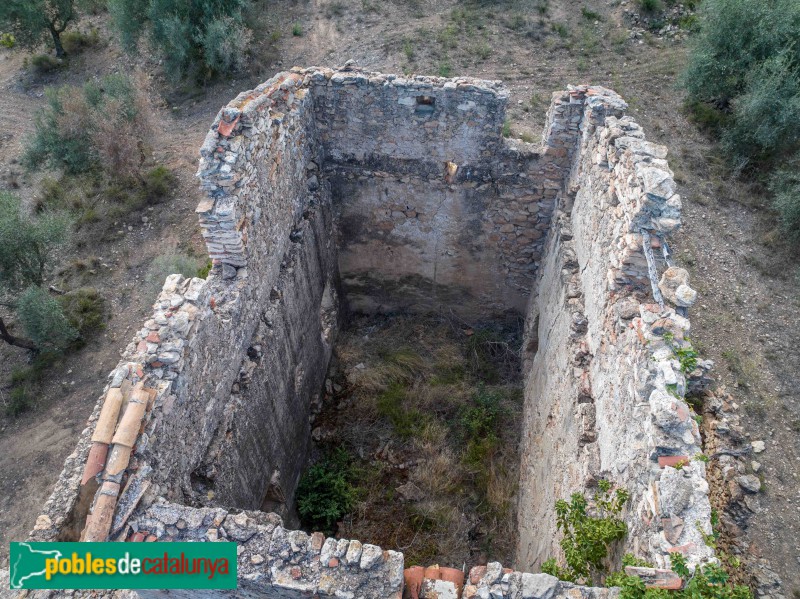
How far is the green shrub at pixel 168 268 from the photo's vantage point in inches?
402

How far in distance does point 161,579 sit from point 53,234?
860cm

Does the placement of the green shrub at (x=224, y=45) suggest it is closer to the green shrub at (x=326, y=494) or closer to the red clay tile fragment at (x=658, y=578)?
the green shrub at (x=326, y=494)

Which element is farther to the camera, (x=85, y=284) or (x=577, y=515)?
(x=85, y=284)

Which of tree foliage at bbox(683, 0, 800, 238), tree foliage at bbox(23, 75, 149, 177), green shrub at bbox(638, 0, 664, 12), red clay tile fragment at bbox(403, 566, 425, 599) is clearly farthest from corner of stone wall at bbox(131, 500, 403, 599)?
green shrub at bbox(638, 0, 664, 12)

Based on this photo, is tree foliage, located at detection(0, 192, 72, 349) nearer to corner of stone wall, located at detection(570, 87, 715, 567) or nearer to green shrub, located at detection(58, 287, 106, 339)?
green shrub, located at detection(58, 287, 106, 339)

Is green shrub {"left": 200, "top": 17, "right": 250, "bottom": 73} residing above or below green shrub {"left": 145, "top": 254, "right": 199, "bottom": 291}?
above

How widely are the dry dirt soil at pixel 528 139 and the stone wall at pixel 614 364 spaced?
336cm

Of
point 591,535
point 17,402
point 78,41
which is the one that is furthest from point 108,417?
point 78,41

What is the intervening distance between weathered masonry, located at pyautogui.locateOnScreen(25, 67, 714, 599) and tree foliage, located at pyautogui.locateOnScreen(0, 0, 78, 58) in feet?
42.6

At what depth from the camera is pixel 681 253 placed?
10.9m

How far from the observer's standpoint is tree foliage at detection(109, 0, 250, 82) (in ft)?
47.4

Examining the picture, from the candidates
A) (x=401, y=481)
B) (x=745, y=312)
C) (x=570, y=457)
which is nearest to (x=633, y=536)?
(x=570, y=457)

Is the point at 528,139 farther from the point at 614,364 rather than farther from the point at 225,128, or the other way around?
the point at 614,364

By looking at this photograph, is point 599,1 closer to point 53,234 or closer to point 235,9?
point 235,9
